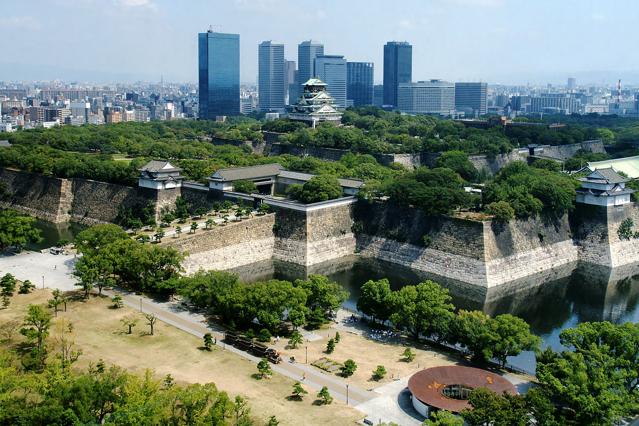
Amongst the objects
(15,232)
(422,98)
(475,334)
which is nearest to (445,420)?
(475,334)

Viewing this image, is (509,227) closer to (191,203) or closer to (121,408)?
(191,203)

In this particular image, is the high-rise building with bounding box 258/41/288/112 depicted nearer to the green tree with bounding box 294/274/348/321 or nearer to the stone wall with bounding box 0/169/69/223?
the stone wall with bounding box 0/169/69/223

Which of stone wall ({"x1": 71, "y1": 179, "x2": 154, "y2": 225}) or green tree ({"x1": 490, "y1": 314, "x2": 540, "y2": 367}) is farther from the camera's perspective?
stone wall ({"x1": 71, "y1": 179, "x2": 154, "y2": 225})

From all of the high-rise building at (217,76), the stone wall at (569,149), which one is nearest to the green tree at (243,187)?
the stone wall at (569,149)

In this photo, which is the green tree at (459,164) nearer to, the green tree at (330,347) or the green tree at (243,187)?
the green tree at (243,187)

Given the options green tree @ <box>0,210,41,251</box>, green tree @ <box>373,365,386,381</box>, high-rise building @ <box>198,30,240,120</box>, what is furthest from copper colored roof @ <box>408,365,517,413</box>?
high-rise building @ <box>198,30,240,120</box>
